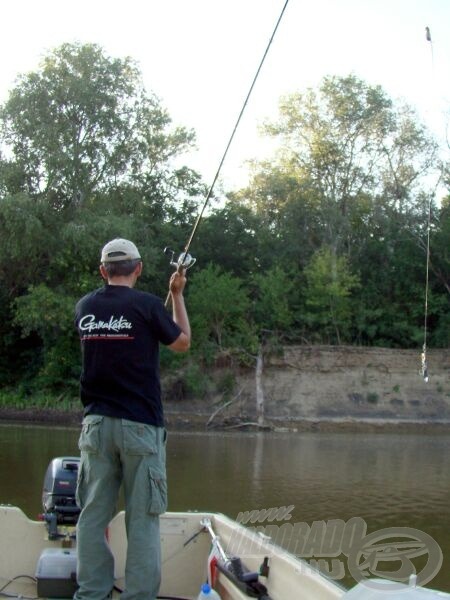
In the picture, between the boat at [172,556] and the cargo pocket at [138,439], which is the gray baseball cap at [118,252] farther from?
the boat at [172,556]

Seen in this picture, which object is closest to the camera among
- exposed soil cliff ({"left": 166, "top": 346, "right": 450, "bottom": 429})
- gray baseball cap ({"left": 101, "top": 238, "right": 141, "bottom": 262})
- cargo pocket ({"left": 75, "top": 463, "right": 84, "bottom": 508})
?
cargo pocket ({"left": 75, "top": 463, "right": 84, "bottom": 508})

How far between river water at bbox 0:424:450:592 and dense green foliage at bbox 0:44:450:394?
718cm

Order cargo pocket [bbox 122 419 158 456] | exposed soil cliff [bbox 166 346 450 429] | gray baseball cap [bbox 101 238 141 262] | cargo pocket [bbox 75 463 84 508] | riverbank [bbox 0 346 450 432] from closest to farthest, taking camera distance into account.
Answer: cargo pocket [bbox 122 419 158 456]
cargo pocket [bbox 75 463 84 508]
gray baseball cap [bbox 101 238 141 262]
riverbank [bbox 0 346 450 432]
exposed soil cliff [bbox 166 346 450 429]

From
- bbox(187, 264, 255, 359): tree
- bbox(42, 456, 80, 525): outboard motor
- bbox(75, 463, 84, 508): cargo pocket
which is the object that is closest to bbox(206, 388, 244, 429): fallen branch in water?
bbox(187, 264, 255, 359): tree

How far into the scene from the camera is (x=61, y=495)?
4.60 meters

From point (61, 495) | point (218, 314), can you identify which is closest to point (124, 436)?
point (61, 495)

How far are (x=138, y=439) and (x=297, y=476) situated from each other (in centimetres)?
1164

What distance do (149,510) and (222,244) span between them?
33.0m

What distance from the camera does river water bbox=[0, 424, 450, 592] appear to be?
10891mm

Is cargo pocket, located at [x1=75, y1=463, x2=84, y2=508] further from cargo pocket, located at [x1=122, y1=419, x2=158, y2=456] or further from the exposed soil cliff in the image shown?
the exposed soil cliff

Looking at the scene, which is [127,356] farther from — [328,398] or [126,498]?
[328,398]

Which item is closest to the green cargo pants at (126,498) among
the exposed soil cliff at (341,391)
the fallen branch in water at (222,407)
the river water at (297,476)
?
the river water at (297,476)

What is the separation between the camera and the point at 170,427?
1059 inches

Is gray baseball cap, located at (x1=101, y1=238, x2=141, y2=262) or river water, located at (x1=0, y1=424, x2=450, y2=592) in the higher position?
gray baseball cap, located at (x1=101, y1=238, x2=141, y2=262)
